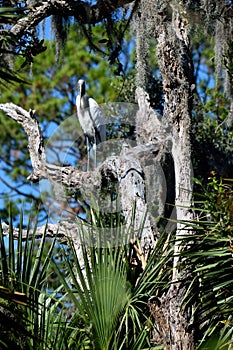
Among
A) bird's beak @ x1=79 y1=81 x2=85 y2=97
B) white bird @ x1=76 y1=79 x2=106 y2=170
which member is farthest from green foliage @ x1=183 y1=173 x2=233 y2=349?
bird's beak @ x1=79 y1=81 x2=85 y2=97

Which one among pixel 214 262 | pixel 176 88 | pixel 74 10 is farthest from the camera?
pixel 74 10

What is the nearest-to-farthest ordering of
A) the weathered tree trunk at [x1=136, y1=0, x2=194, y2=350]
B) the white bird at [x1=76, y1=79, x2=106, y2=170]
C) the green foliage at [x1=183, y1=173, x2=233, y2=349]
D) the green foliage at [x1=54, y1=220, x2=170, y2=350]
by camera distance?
the green foliage at [x1=183, y1=173, x2=233, y2=349] → the green foliage at [x1=54, y1=220, x2=170, y2=350] → the weathered tree trunk at [x1=136, y1=0, x2=194, y2=350] → the white bird at [x1=76, y1=79, x2=106, y2=170]

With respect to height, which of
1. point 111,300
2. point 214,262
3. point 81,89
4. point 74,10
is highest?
point 74,10

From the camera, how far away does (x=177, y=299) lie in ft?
13.1

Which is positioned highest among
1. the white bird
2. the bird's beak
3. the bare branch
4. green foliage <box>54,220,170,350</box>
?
the bare branch

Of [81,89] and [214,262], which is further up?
[81,89]

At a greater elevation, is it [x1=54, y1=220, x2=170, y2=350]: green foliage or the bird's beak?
the bird's beak

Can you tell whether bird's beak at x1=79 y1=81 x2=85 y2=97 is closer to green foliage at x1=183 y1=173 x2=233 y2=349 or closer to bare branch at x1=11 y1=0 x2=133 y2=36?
bare branch at x1=11 y1=0 x2=133 y2=36

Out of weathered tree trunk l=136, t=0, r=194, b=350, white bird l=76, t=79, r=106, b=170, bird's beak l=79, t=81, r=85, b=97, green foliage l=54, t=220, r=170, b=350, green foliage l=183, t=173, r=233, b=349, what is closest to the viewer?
green foliage l=183, t=173, r=233, b=349

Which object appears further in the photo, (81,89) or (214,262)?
(81,89)

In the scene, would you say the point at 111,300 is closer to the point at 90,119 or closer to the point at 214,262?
the point at 214,262

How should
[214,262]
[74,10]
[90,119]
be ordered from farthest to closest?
[90,119], [74,10], [214,262]

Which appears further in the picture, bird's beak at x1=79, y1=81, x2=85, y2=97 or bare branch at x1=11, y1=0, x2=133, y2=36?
bird's beak at x1=79, y1=81, x2=85, y2=97

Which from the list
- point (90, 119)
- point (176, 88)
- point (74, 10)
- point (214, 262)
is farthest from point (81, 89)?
point (214, 262)
